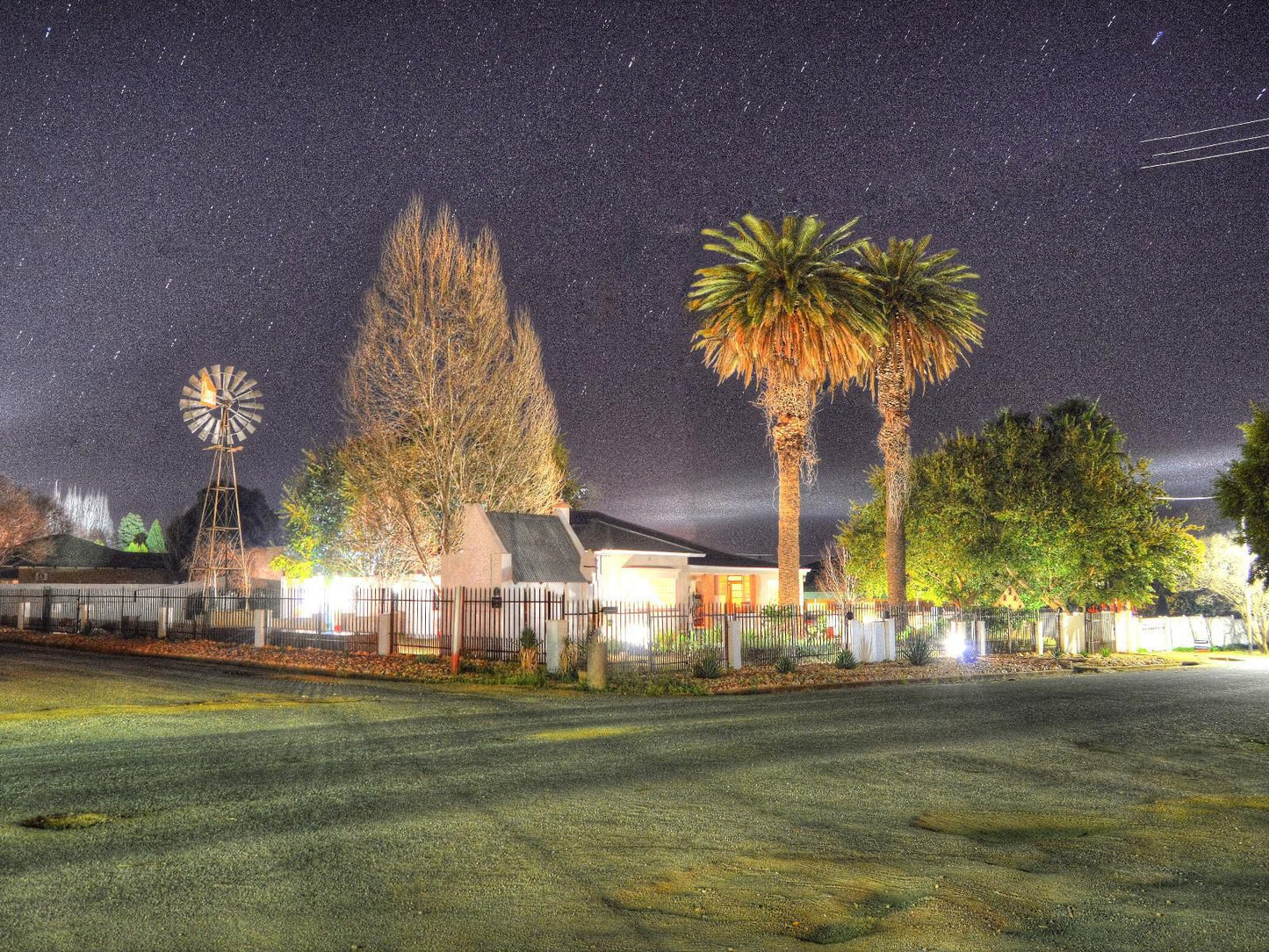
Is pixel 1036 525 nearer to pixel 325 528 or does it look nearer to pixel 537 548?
pixel 537 548

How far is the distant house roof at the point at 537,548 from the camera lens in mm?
28797

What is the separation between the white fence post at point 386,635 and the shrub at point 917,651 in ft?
47.6

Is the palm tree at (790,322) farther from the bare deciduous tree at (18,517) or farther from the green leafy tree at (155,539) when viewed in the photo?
the green leafy tree at (155,539)

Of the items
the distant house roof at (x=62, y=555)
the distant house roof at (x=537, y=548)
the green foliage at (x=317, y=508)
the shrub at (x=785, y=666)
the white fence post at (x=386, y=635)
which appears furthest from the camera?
the distant house roof at (x=62, y=555)

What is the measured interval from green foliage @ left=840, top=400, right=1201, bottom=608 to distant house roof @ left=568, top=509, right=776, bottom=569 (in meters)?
9.76

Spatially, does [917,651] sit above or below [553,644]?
below

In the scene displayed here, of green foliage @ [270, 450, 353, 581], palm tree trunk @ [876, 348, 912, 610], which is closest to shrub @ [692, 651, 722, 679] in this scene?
palm tree trunk @ [876, 348, 912, 610]

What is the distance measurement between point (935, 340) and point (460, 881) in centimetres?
3506

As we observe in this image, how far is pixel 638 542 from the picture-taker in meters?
46.2

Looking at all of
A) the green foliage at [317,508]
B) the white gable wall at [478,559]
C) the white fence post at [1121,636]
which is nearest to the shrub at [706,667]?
the white gable wall at [478,559]

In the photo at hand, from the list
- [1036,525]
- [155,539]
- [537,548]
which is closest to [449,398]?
[537,548]

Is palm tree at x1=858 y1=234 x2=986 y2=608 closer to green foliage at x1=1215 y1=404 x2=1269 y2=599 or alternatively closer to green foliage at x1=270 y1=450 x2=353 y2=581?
green foliage at x1=1215 y1=404 x2=1269 y2=599

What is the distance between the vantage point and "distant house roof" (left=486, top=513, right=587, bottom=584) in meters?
28.8

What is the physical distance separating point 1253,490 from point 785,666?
35.6 feet
